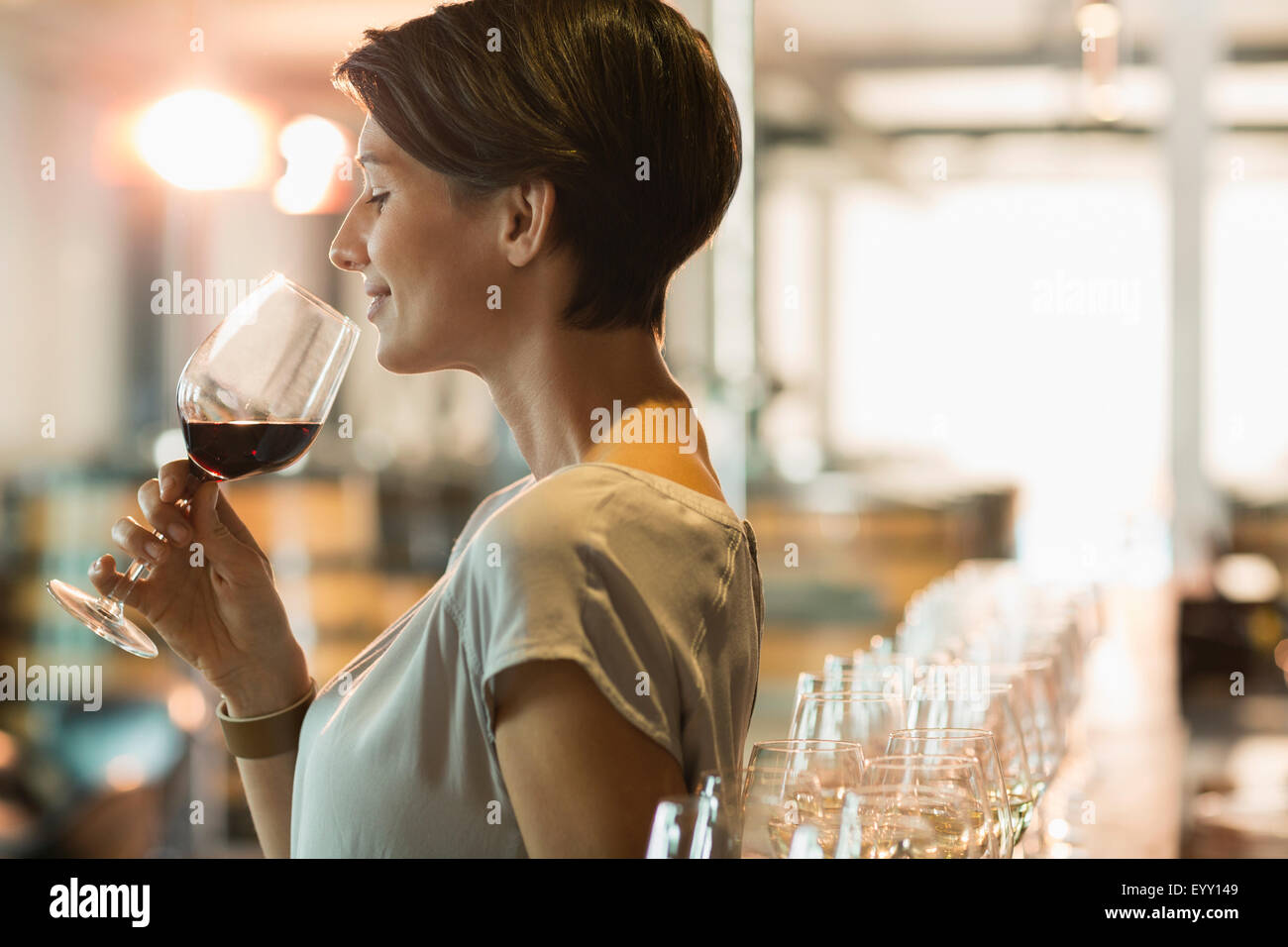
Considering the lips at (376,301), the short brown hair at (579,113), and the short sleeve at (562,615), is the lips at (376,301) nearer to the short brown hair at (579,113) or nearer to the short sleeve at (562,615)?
the short brown hair at (579,113)

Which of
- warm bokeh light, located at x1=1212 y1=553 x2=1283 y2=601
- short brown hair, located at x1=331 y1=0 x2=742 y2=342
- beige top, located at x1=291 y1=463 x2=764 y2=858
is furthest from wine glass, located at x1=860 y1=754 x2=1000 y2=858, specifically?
warm bokeh light, located at x1=1212 y1=553 x2=1283 y2=601

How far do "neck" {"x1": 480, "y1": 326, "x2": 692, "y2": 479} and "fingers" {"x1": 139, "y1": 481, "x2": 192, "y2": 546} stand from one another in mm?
330

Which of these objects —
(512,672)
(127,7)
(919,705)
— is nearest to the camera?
(512,672)

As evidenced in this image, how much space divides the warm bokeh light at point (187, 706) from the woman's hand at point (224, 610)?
371 cm

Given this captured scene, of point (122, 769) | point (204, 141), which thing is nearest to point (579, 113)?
point (122, 769)

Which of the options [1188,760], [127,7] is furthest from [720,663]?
[127,7]

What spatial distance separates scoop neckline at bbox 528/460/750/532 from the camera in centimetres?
99

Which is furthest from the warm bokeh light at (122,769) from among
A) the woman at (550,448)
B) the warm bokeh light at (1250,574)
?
the warm bokeh light at (1250,574)

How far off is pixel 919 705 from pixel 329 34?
15.1ft

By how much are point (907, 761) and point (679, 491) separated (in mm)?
246

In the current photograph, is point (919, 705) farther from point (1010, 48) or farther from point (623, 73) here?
point (1010, 48)

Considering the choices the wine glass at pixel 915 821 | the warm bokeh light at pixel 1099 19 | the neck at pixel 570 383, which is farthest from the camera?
the warm bokeh light at pixel 1099 19

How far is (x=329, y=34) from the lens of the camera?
17.2ft

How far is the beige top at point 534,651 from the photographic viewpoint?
920 millimetres
